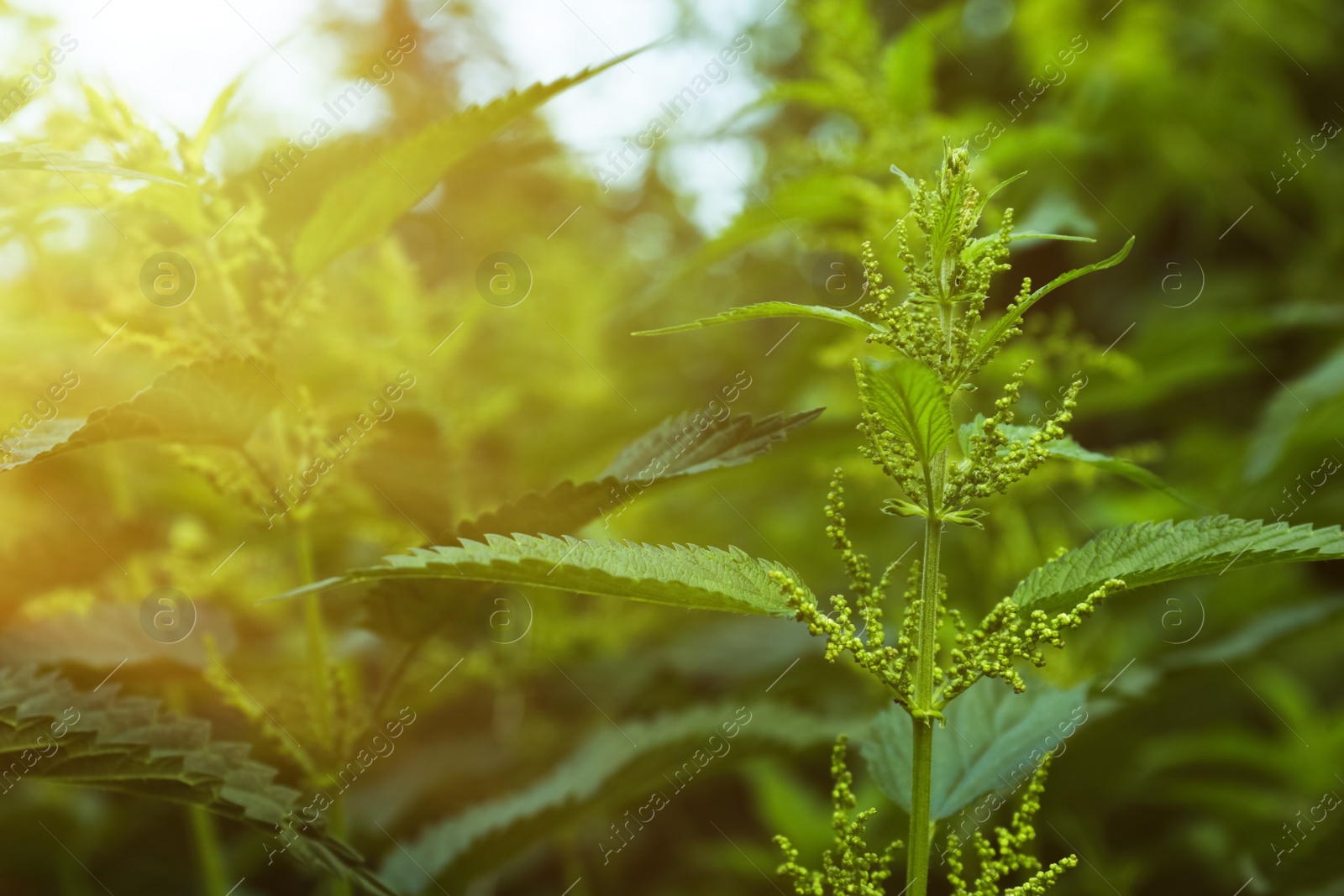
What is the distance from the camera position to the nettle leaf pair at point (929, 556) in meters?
1.04

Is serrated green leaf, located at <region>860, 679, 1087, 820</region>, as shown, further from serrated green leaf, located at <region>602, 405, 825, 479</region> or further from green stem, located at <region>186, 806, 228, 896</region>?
green stem, located at <region>186, 806, 228, 896</region>

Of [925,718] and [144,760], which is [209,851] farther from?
[925,718]

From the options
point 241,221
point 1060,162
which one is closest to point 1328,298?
point 1060,162

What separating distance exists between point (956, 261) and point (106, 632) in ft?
5.61

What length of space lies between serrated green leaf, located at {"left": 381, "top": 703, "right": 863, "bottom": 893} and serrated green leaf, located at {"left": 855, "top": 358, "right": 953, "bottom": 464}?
37.4 inches

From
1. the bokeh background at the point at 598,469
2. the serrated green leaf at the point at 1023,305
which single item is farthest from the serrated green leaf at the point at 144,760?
the serrated green leaf at the point at 1023,305

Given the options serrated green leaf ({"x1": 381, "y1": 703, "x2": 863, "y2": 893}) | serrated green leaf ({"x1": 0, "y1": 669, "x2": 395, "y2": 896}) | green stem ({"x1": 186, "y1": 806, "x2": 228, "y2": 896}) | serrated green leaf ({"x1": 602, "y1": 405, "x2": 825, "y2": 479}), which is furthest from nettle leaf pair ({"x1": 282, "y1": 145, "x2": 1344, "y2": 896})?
green stem ({"x1": 186, "y1": 806, "x2": 228, "y2": 896})

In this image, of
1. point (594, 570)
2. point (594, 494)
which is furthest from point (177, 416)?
point (594, 570)

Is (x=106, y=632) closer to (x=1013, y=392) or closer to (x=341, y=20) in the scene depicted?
(x=1013, y=392)

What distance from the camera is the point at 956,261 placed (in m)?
1.14

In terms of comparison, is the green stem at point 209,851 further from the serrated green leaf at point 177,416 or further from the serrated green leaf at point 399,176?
the serrated green leaf at point 399,176

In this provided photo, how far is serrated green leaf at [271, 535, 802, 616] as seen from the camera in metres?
1.02

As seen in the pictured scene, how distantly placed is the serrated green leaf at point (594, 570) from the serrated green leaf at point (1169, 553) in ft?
0.99

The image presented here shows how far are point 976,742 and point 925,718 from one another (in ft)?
1.51
